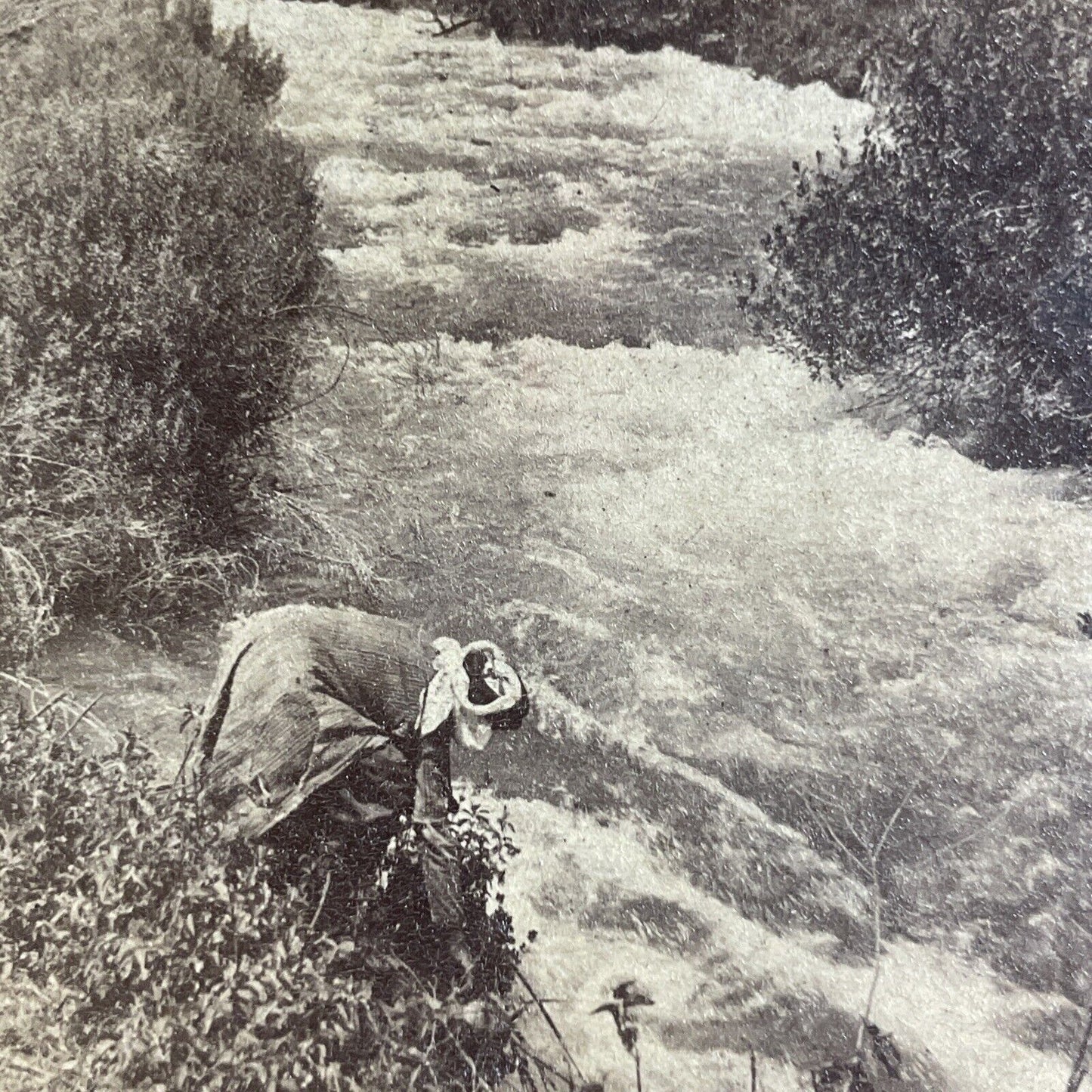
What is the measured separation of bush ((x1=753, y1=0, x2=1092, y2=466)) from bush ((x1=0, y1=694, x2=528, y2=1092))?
1.70 meters

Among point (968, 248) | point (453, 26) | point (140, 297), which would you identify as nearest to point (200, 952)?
point (140, 297)

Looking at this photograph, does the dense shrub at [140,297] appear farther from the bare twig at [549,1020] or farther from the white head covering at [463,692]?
the bare twig at [549,1020]

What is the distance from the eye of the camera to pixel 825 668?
1917 mm

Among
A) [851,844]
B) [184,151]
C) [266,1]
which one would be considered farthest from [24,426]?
[851,844]

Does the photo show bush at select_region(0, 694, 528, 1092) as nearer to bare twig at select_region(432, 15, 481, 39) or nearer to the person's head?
the person's head

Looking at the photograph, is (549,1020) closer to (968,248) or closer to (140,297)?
(140,297)

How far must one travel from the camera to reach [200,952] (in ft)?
5.58

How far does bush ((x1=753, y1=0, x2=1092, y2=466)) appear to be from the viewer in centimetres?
195

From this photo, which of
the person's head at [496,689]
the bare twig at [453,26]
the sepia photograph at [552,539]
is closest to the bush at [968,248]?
the sepia photograph at [552,539]

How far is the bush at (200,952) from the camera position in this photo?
5.52ft

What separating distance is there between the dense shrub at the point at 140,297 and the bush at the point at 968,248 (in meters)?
1.32

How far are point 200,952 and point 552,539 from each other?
125cm

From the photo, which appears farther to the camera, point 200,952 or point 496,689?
point 496,689

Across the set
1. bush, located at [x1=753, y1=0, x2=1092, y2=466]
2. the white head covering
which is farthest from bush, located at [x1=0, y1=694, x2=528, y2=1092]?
bush, located at [x1=753, y1=0, x2=1092, y2=466]
